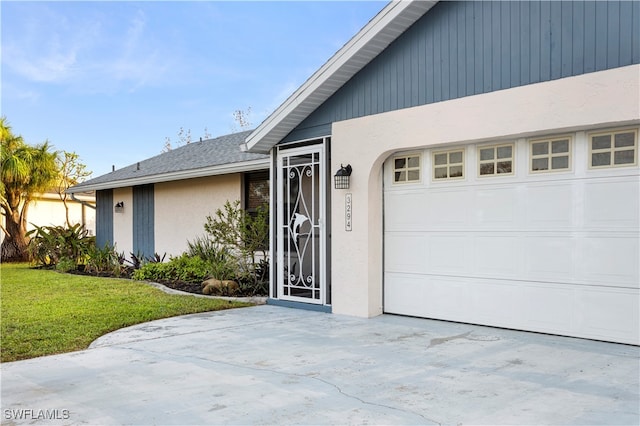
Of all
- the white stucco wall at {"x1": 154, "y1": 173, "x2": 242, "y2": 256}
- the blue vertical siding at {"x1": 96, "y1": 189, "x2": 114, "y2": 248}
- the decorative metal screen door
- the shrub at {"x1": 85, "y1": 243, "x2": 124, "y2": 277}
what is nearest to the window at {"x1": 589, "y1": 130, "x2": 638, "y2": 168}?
the decorative metal screen door

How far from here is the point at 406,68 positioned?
7.58 m

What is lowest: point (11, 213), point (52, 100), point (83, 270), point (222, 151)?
point (83, 270)

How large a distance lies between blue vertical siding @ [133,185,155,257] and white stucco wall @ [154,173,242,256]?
0.96 ft

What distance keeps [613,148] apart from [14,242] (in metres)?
20.6

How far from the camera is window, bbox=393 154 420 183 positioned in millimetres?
7707

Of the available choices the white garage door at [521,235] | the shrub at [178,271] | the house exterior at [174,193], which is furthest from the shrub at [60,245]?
the white garage door at [521,235]

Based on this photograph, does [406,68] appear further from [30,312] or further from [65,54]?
[65,54]

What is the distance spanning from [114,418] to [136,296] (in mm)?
6827

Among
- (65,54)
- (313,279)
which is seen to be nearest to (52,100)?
(65,54)

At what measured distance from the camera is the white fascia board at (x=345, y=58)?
23.5ft

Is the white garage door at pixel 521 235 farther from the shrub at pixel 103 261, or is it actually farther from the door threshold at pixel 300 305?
the shrub at pixel 103 261

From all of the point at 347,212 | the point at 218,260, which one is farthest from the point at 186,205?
the point at 347,212

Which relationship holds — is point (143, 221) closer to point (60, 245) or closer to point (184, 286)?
point (60, 245)

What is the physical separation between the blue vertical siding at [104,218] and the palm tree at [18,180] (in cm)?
332
